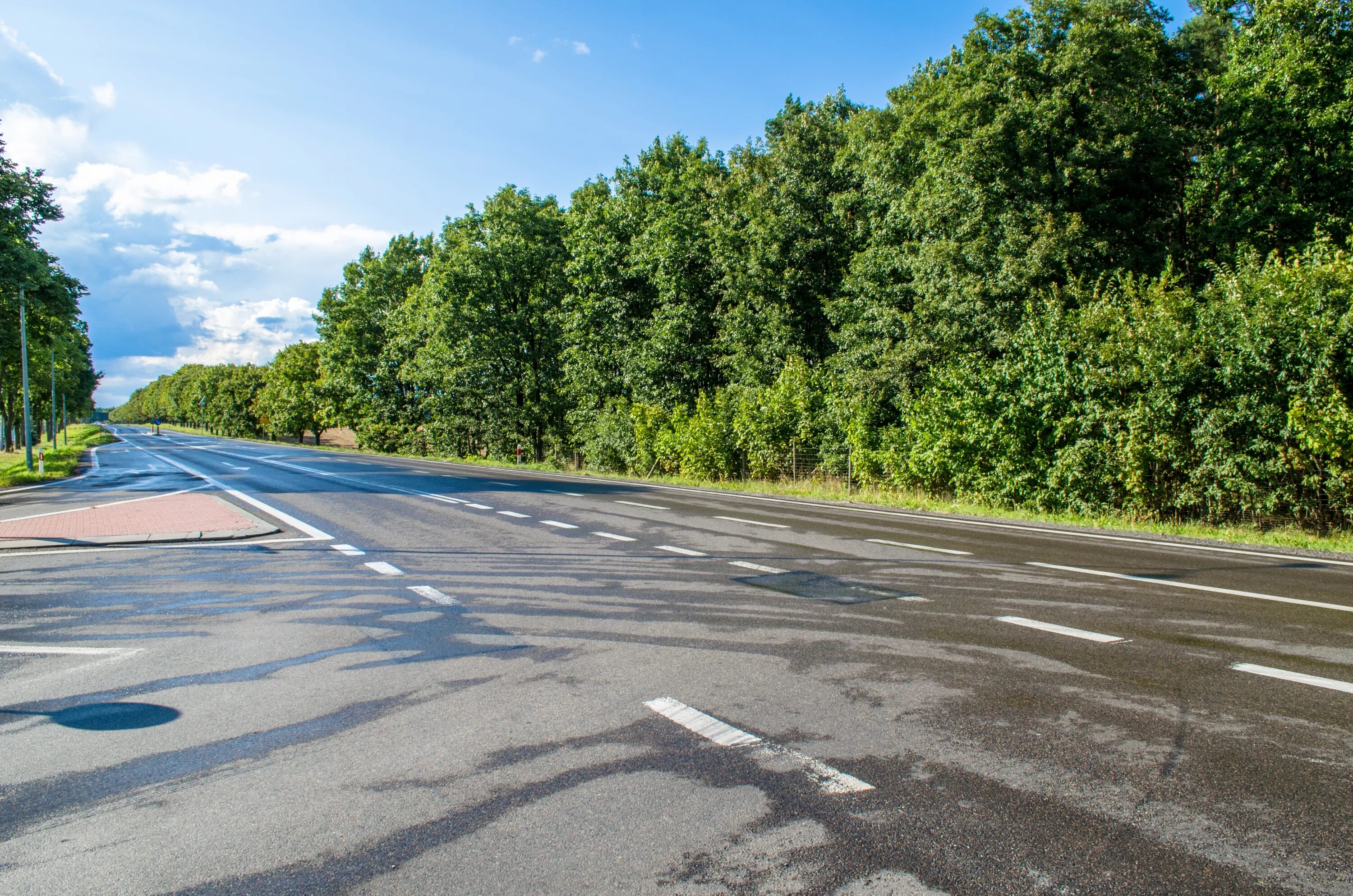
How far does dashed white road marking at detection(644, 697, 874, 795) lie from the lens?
3.43 m

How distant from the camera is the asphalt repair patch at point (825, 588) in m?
7.36

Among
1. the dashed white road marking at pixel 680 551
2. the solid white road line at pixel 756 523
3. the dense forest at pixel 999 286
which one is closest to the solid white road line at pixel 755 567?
the dashed white road marking at pixel 680 551

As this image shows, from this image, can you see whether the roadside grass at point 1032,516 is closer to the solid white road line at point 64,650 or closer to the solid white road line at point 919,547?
the solid white road line at point 919,547

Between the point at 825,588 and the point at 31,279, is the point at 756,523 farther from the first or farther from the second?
the point at 31,279

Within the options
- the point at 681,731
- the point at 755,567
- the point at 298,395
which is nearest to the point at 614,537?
the point at 755,567

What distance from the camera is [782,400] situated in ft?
81.9

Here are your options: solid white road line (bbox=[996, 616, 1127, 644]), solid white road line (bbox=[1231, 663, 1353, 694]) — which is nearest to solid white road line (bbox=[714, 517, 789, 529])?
solid white road line (bbox=[996, 616, 1127, 644])

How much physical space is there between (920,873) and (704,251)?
33.2 metres

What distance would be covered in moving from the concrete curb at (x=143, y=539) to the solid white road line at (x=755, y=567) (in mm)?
7847

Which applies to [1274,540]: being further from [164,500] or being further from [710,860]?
[164,500]

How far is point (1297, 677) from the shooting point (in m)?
4.86

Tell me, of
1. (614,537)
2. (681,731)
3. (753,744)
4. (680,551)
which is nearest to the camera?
(753,744)

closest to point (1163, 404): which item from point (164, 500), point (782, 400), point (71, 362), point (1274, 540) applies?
point (1274, 540)

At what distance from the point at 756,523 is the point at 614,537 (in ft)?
10.3
